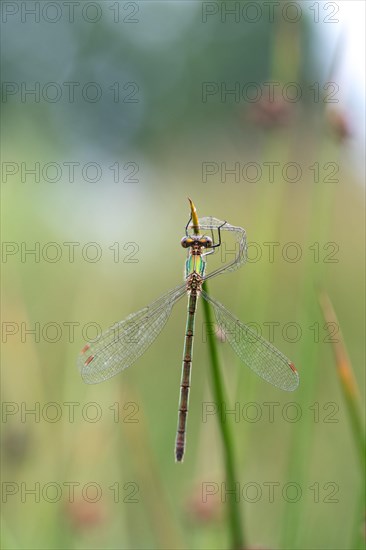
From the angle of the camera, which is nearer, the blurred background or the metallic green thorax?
the blurred background

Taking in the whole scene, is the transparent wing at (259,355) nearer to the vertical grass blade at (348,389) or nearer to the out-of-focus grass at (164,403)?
the out-of-focus grass at (164,403)

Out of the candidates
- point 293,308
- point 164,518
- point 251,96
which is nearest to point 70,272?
point 293,308

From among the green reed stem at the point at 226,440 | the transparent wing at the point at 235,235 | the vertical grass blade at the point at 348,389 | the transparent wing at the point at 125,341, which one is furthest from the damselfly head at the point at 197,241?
the green reed stem at the point at 226,440

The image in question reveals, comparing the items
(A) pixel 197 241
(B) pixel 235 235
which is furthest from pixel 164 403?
(B) pixel 235 235

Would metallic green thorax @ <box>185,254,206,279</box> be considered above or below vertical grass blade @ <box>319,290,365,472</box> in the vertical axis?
above

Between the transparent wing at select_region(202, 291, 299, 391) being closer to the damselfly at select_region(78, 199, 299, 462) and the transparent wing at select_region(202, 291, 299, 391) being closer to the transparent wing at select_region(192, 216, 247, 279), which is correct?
the damselfly at select_region(78, 199, 299, 462)

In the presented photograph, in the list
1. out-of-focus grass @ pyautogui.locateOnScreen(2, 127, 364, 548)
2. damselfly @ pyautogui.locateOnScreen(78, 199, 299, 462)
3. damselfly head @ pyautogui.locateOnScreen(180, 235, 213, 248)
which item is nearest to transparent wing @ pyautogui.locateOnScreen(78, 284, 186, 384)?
damselfly @ pyautogui.locateOnScreen(78, 199, 299, 462)

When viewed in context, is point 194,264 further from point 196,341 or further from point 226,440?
point 196,341
